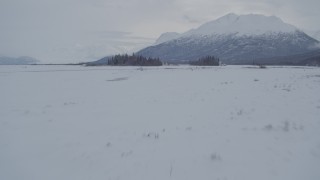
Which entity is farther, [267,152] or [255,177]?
[267,152]

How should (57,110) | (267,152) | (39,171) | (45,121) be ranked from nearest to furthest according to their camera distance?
(39,171)
(267,152)
(45,121)
(57,110)

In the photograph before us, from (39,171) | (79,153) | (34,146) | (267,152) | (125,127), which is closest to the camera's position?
(39,171)

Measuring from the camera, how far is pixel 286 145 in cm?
1038

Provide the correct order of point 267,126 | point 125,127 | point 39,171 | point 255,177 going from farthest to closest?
point 125,127 < point 267,126 < point 39,171 < point 255,177

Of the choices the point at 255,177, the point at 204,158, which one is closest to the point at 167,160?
the point at 204,158

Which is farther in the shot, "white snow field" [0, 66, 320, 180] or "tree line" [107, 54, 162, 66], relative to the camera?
"tree line" [107, 54, 162, 66]

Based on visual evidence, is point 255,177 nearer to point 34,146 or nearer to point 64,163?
point 64,163

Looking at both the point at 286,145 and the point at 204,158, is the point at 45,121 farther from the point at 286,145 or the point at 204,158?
the point at 286,145

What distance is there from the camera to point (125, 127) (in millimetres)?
13953

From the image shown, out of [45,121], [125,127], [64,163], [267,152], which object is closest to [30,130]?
[45,121]

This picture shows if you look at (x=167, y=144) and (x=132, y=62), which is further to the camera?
(x=132, y=62)

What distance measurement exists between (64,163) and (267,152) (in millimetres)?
6335

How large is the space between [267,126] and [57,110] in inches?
507

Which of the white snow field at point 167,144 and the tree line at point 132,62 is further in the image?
the tree line at point 132,62
